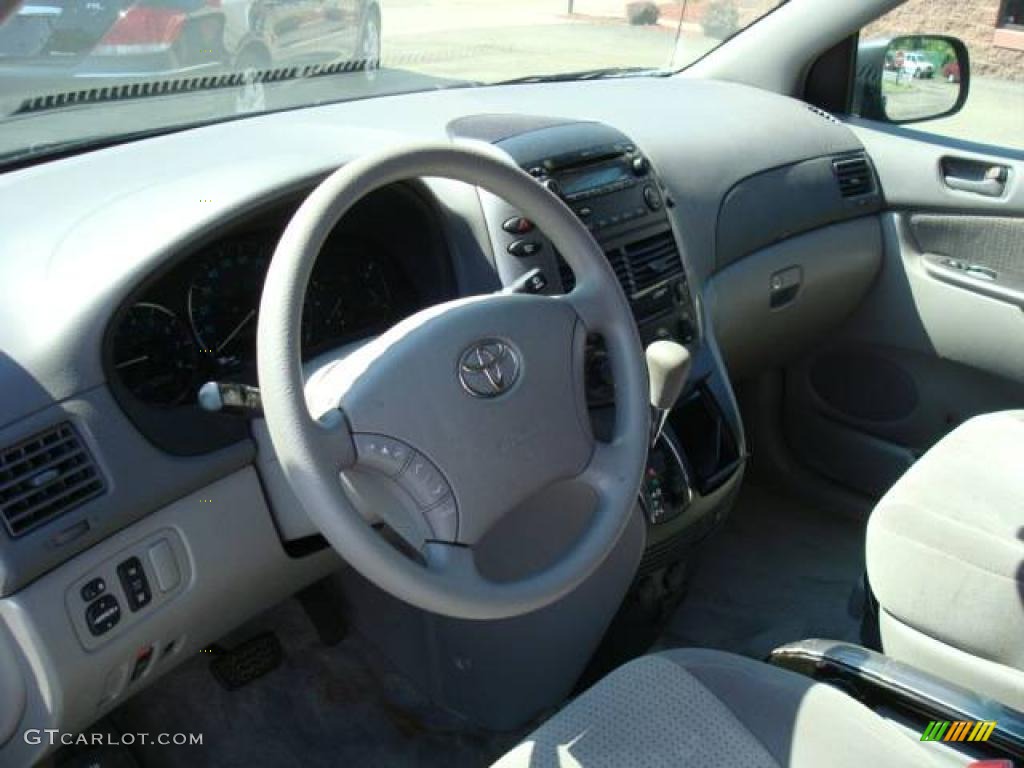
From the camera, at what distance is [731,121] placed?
9.77 feet

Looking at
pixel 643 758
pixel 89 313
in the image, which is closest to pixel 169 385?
pixel 89 313

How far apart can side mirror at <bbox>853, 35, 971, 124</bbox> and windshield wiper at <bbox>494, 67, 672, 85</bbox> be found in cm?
59

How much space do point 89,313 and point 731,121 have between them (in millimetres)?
1911

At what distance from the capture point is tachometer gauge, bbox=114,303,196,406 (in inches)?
68.1

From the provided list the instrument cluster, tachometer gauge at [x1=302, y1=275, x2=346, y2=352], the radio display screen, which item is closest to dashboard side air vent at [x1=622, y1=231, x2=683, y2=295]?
the radio display screen

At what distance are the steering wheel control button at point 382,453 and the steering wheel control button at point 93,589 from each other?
0.48m

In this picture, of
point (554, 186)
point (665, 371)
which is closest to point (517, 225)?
point (554, 186)

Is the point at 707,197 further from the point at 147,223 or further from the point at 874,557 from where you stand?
the point at 147,223

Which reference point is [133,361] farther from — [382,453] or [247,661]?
[247,661]

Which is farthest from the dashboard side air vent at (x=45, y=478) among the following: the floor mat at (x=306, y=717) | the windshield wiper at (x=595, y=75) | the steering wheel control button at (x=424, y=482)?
the windshield wiper at (x=595, y=75)

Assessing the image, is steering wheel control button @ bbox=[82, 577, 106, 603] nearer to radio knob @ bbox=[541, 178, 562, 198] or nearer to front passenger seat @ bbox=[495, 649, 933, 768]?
front passenger seat @ bbox=[495, 649, 933, 768]

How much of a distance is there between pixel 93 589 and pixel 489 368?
65 centimetres

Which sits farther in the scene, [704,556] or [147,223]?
[704,556]

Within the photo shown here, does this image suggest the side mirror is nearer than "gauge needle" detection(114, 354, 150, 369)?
No
